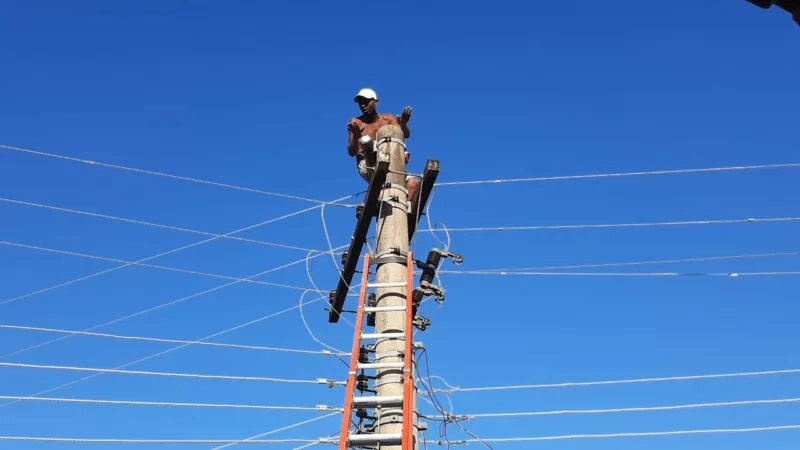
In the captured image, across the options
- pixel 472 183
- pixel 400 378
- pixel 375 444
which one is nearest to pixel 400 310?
→ pixel 400 378

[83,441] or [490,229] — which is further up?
[490,229]

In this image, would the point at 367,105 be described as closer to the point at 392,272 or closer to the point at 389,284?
the point at 392,272

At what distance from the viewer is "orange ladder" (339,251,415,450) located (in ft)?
18.7

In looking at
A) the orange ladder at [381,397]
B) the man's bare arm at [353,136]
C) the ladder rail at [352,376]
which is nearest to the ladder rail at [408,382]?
the orange ladder at [381,397]

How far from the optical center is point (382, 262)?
302 inches

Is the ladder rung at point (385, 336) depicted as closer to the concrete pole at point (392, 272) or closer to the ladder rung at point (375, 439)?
the concrete pole at point (392, 272)

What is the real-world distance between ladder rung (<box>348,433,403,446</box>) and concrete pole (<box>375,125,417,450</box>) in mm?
220

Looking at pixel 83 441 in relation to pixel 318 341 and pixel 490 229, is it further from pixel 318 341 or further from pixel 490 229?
pixel 490 229

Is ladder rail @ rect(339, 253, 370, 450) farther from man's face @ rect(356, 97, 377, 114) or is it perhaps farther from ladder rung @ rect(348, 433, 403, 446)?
man's face @ rect(356, 97, 377, 114)

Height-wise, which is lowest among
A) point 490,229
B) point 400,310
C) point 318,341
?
point 400,310

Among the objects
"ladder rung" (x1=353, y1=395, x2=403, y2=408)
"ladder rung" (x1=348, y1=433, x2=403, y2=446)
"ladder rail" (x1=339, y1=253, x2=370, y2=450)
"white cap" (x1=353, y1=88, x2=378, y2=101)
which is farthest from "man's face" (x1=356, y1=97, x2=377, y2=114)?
"ladder rung" (x1=348, y1=433, x2=403, y2=446)

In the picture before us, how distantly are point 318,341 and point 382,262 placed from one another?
1.85 meters

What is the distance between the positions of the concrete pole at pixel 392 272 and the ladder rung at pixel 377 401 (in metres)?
0.12

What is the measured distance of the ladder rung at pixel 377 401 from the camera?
6.28 meters
